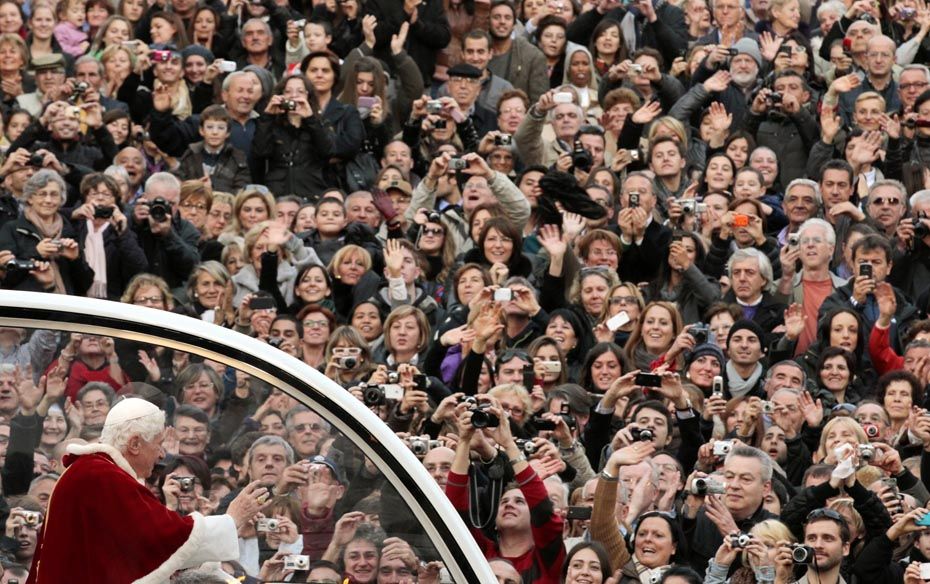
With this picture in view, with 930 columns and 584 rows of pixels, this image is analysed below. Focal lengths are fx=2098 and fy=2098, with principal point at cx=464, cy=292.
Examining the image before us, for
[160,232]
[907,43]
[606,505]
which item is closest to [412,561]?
[606,505]

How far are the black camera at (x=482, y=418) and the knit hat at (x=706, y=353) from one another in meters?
3.72

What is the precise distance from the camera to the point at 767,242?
48.0 ft

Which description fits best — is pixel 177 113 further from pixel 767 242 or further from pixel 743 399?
pixel 743 399

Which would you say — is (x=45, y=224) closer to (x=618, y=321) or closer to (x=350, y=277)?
(x=350, y=277)

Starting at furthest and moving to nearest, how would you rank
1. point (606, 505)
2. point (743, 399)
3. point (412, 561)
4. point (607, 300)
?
point (607, 300), point (743, 399), point (606, 505), point (412, 561)

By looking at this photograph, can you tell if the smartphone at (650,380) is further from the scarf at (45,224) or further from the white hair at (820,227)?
the scarf at (45,224)

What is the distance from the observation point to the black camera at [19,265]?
42.6 ft

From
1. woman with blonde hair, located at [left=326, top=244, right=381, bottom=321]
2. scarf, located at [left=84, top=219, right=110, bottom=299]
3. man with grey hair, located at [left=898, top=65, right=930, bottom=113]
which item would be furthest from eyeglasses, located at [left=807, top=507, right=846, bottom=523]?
man with grey hair, located at [left=898, top=65, right=930, bottom=113]

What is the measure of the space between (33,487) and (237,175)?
10.9 metres

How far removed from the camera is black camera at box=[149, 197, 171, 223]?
1458 centimetres

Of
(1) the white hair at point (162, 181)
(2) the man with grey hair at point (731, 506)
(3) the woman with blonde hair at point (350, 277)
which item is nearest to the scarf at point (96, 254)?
(1) the white hair at point (162, 181)

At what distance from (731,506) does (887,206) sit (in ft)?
14.4

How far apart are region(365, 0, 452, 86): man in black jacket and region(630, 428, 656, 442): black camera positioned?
22.7 ft

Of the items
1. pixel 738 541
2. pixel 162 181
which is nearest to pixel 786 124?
pixel 162 181
